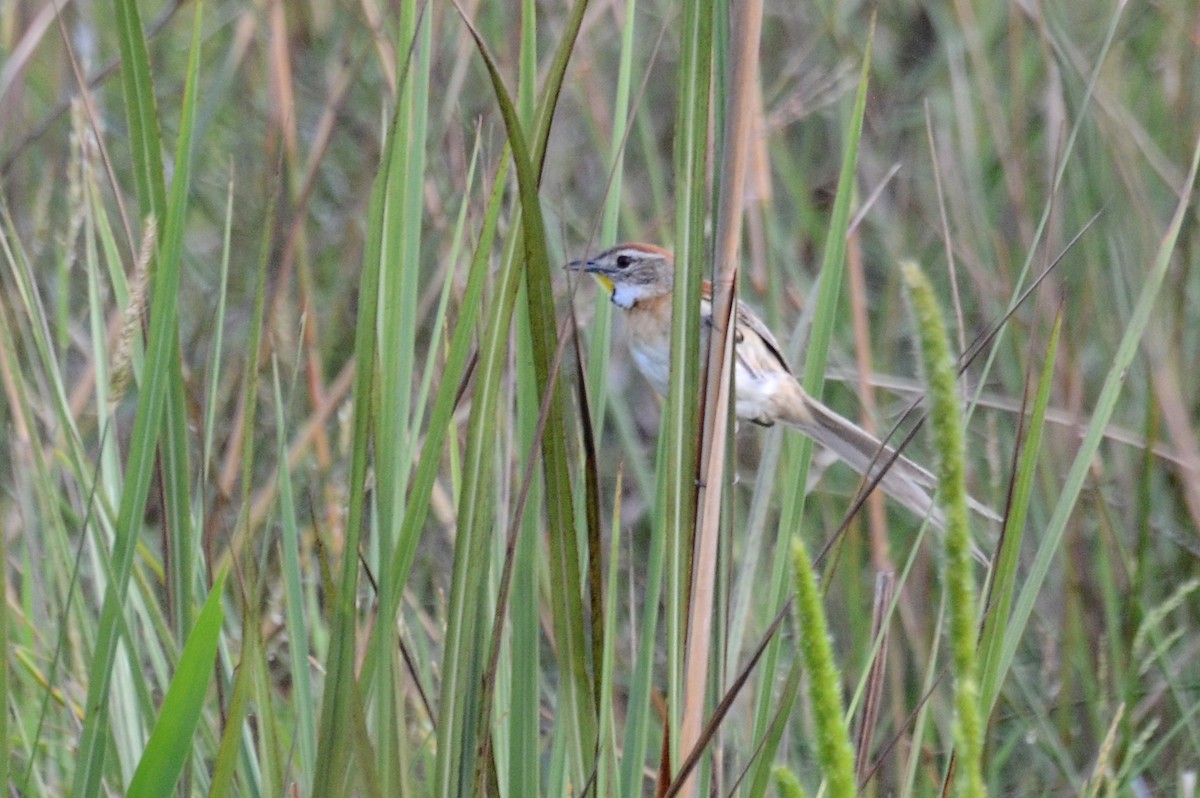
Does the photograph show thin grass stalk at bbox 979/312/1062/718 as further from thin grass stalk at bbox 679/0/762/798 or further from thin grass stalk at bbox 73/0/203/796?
thin grass stalk at bbox 73/0/203/796

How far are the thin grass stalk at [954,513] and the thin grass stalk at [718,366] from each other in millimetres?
418

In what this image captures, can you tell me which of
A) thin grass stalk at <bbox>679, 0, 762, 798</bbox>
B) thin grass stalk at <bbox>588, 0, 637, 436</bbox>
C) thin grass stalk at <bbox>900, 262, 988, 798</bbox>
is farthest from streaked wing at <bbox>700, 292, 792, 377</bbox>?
thin grass stalk at <bbox>900, 262, 988, 798</bbox>

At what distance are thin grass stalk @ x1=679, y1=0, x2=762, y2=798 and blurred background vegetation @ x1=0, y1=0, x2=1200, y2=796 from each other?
→ 0.02 m

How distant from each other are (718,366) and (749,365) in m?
1.21

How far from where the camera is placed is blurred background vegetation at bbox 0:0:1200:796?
2.84 feet

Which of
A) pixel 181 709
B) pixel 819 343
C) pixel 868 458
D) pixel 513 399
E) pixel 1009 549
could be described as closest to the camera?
pixel 181 709

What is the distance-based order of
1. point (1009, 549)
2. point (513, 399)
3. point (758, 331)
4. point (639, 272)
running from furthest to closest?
1. point (639, 272)
2. point (758, 331)
3. point (513, 399)
4. point (1009, 549)

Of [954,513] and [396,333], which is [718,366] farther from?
[954,513]

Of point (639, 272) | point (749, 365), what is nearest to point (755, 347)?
point (749, 365)

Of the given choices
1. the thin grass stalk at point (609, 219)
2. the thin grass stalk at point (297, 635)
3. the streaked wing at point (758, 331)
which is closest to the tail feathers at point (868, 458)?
the streaked wing at point (758, 331)

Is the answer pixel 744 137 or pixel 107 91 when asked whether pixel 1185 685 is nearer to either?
pixel 744 137

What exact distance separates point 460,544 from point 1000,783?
1792 mm

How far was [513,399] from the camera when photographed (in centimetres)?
168

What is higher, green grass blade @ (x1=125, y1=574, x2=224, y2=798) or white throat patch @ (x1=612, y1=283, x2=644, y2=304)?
white throat patch @ (x1=612, y1=283, x2=644, y2=304)
